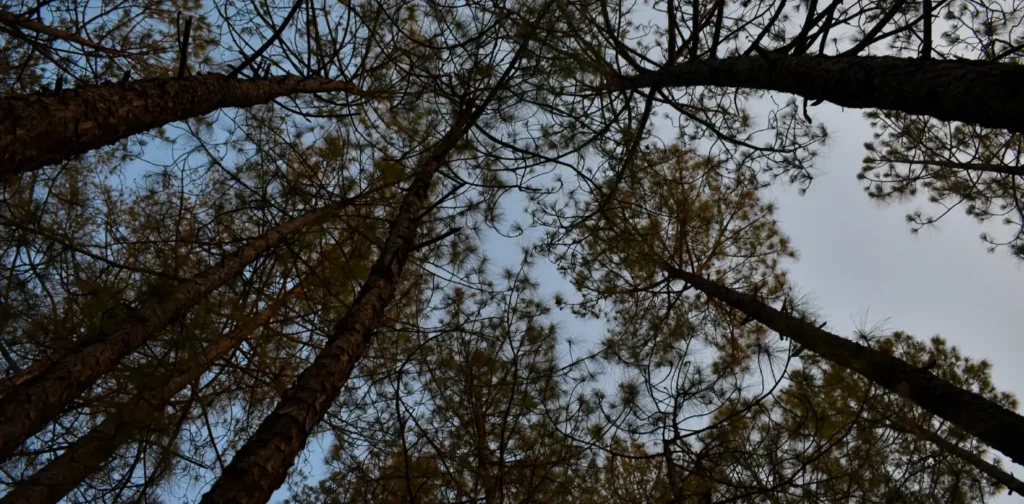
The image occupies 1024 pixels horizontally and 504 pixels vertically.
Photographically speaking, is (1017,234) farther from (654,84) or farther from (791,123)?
(654,84)

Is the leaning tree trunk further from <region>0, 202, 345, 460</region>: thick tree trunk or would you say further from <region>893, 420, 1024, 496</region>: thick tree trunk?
<region>893, 420, 1024, 496</region>: thick tree trunk

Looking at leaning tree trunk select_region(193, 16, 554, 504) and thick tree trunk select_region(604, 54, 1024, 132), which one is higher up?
thick tree trunk select_region(604, 54, 1024, 132)

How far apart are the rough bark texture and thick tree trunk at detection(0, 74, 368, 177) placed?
4.55 ft

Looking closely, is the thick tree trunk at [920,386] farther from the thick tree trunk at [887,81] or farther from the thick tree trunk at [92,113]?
the thick tree trunk at [92,113]

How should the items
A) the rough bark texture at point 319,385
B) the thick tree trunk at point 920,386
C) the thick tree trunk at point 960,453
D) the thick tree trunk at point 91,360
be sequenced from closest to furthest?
the rough bark texture at point 319,385 → the thick tree trunk at point 91,360 → the thick tree trunk at point 960,453 → the thick tree trunk at point 920,386

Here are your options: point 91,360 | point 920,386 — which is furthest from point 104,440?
point 920,386

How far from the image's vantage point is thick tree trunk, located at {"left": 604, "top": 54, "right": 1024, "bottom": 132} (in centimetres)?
208

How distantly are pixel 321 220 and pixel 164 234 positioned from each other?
6.95 feet

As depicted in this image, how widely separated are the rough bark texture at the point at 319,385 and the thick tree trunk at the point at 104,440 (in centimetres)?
40

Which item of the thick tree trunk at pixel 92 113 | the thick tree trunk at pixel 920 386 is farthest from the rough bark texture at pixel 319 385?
the thick tree trunk at pixel 920 386

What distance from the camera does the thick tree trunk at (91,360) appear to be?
9.00ft

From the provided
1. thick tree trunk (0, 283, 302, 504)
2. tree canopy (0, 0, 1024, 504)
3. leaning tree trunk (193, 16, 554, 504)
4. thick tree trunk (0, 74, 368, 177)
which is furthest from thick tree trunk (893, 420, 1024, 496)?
thick tree trunk (0, 74, 368, 177)

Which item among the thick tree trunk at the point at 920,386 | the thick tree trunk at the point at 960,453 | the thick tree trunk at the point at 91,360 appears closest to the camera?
the thick tree trunk at the point at 91,360

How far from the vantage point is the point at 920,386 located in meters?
3.71
